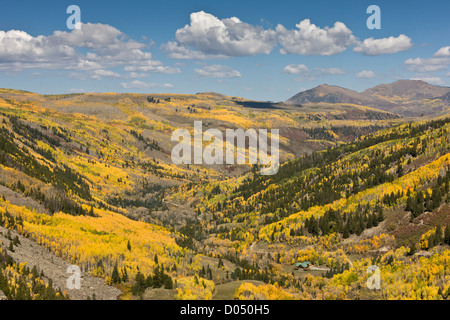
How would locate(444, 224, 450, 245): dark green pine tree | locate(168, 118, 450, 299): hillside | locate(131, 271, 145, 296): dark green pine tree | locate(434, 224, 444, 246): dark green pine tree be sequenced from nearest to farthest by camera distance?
locate(131, 271, 145, 296): dark green pine tree < locate(168, 118, 450, 299): hillside < locate(444, 224, 450, 245): dark green pine tree < locate(434, 224, 444, 246): dark green pine tree

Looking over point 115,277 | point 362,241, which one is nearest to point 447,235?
point 362,241

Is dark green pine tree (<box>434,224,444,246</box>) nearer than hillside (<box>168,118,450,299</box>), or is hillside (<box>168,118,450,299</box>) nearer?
hillside (<box>168,118,450,299</box>)

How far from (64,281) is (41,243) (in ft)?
81.3

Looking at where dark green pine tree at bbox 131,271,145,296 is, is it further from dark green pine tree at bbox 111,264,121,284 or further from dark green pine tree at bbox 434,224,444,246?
dark green pine tree at bbox 434,224,444,246

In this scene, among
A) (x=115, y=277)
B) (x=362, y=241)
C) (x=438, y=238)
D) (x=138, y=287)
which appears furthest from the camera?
(x=362, y=241)

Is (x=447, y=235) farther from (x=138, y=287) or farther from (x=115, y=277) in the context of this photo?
(x=115, y=277)

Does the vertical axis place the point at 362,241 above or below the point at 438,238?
below

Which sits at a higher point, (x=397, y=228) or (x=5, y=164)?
(x=5, y=164)

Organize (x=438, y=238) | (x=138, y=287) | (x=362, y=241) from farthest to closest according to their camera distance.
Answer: (x=362, y=241) → (x=438, y=238) → (x=138, y=287)

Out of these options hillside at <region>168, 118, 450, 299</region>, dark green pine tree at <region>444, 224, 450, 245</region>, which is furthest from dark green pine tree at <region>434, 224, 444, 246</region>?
dark green pine tree at <region>444, 224, 450, 245</region>

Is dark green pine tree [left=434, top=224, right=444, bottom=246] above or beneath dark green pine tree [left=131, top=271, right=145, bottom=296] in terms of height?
above

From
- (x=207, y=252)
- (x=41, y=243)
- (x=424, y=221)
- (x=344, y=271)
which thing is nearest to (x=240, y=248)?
(x=207, y=252)

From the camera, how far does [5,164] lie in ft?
561
